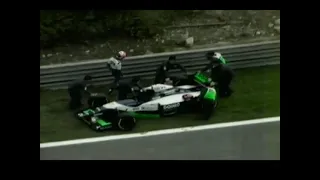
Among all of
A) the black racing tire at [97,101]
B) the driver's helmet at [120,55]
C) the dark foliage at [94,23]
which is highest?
the dark foliage at [94,23]

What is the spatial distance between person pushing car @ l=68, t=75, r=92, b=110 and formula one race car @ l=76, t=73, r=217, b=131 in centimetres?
10

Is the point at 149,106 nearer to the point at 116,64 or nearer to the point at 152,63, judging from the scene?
the point at 152,63

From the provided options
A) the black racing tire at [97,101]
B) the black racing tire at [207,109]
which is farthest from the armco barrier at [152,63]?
the black racing tire at [207,109]

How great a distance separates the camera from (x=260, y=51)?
19.1 feet

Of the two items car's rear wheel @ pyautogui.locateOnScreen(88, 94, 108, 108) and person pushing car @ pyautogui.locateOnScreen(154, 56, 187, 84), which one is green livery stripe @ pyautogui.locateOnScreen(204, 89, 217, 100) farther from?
car's rear wheel @ pyautogui.locateOnScreen(88, 94, 108, 108)

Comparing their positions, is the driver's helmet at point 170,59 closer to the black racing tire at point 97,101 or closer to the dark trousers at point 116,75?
the dark trousers at point 116,75

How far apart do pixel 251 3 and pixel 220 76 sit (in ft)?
2.69

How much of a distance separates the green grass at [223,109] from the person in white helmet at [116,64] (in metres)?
0.52

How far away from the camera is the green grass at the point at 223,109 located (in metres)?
5.60

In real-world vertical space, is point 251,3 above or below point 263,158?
above
